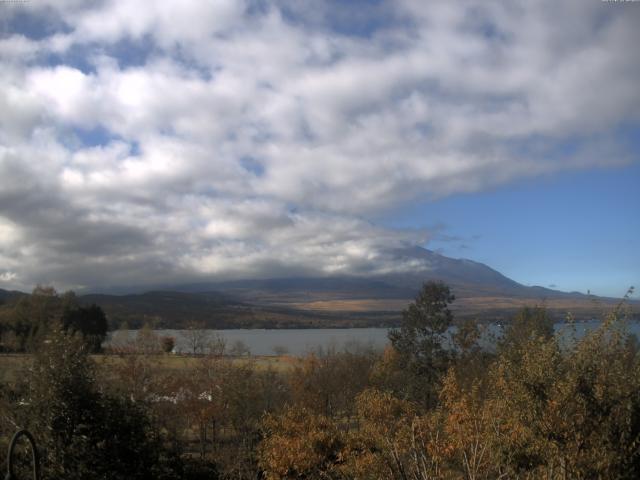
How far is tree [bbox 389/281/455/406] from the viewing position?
154ft

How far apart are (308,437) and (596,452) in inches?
677

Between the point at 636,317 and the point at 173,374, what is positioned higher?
the point at 636,317

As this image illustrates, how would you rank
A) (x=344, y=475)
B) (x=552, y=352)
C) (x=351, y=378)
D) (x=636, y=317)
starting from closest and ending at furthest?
(x=552, y=352) → (x=636, y=317) → (x=344, y=475) → (x=351, y=378)

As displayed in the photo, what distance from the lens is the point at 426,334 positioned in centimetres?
4894

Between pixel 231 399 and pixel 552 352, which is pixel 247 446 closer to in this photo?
pixel 231 399

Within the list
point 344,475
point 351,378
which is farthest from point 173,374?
point 344,475

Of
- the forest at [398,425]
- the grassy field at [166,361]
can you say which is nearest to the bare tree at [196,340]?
the grassy field at [166,361]

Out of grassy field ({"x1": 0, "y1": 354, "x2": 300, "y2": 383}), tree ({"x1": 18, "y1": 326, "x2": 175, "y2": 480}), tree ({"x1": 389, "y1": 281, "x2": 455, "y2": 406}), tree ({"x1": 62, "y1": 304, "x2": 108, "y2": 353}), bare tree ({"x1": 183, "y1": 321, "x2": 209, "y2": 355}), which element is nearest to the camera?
tree ({"x1": 18, "y1": 326, "x2": 175, "y2": 480})

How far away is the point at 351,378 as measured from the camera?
50.8 m

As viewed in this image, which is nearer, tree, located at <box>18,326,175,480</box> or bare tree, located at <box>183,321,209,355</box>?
tree, located at <box>18,326,175,480</box>

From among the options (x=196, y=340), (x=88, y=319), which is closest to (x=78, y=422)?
(x=196, y=340)

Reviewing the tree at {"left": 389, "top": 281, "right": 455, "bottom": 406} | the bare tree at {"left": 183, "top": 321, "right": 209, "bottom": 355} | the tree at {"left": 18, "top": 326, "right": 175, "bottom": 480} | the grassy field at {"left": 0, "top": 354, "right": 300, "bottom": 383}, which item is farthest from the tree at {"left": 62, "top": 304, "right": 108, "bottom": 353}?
the tree at {"left": 18, "top": 326, "right": 175, "bottom": 480}

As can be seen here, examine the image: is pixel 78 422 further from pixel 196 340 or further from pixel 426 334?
pixel 196 340

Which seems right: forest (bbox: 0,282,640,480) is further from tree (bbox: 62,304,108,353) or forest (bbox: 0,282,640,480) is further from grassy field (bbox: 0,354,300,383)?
tree (bbox: 62,304,108,353)
